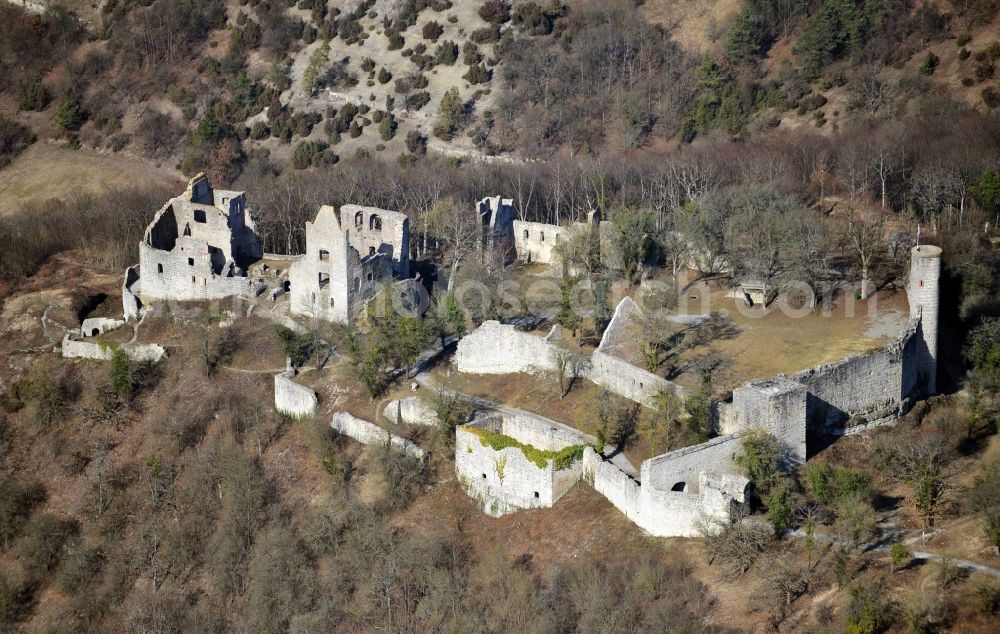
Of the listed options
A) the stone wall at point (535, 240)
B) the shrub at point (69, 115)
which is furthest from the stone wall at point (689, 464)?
the shrub at point (69, 115)

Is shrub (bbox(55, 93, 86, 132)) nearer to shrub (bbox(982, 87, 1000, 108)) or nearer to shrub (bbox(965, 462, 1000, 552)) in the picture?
shrub (bbox(982, 87, 1000, 108))

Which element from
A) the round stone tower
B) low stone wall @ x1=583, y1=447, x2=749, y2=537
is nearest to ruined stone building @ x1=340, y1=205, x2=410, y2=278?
low stone wall @ x1=583, y1=447, x2=749, y2=537

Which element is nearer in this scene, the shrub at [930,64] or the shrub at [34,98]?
the shrub at [930,64]

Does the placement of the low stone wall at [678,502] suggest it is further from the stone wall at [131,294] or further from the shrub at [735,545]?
the stone wall at [131,294]

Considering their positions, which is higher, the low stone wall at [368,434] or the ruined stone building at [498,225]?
the ruined stone building at [498,225]

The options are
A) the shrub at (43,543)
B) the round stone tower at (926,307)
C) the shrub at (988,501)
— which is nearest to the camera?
the shrub at (988,501)

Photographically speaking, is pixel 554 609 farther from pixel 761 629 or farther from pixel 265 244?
pixel 265 244

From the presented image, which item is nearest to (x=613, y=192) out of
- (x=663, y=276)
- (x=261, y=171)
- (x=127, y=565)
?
(x=663, y=276)
